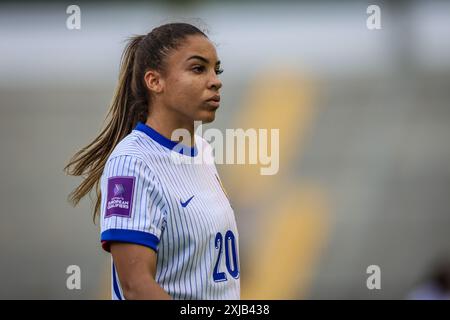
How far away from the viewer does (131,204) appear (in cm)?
182

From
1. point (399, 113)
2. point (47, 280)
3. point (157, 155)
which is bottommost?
point (47, 280)

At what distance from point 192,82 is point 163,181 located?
1.02ft

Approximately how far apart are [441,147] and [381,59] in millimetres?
1178

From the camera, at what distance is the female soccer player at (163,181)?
1.80m

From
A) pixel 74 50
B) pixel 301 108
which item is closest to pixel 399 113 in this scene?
pixel 301 108

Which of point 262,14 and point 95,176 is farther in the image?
point 262,14

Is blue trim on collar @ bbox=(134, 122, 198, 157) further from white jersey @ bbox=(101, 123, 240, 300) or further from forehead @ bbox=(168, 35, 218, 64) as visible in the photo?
forehead @ bbox=(168, 35, 218, 64)

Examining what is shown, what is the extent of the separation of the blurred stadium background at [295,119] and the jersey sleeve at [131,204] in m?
5.04

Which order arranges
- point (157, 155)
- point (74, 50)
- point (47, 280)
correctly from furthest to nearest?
point (74, 50)
point (47, 280)
point (157, 155)

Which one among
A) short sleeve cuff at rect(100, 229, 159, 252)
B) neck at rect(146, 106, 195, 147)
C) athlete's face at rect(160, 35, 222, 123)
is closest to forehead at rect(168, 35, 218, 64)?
athlete's face at rect(160, 35, 222, 123)

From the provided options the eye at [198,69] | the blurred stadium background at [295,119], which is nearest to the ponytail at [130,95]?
the eye at [198,69]
